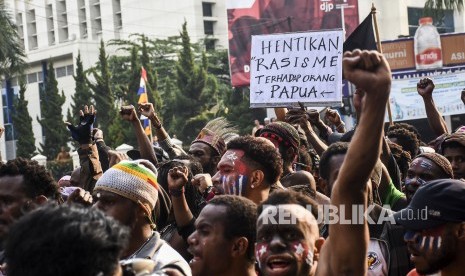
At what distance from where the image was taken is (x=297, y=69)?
8.63 metres

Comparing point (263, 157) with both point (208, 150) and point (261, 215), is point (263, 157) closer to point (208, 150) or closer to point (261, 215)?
point (261, 215)

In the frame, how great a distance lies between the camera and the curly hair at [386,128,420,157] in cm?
825

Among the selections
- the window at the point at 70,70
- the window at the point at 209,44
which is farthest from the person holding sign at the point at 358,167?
the window at the point at 70,70

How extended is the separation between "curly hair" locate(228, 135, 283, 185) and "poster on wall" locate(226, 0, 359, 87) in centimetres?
3551

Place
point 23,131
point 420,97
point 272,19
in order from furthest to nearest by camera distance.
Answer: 1. point 23,131
2. point 272,19
3. point 420,97

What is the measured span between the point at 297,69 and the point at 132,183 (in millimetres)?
4020

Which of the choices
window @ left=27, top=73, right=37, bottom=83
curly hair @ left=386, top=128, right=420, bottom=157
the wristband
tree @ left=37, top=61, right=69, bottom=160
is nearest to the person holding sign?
the wristband

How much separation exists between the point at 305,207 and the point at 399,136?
168 inches

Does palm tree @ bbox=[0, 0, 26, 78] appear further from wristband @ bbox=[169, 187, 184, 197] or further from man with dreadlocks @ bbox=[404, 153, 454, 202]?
wristband @ bbox=[169, 187, 184, 197]

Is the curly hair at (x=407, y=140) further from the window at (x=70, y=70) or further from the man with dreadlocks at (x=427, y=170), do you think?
the window at (x=70, y=70)

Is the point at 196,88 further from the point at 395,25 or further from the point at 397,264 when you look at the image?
the point at 397,264

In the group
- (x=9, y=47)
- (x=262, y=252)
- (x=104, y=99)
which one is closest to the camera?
(x=262, y=252)

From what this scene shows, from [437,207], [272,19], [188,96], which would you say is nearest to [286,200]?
[437,207]

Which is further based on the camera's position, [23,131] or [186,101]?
[186,101]
